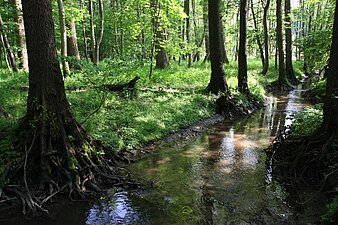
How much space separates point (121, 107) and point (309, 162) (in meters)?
6.55

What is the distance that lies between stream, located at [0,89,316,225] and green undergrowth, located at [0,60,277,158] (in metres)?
1.11

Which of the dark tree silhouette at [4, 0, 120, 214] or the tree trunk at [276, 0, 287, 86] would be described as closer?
the dark tree silhouette at [4, 0, 120, 214]

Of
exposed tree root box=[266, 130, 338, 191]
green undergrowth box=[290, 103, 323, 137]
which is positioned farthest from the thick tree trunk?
exposed tree root box=[266, 130, 338, 191]

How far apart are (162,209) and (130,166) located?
2.41m

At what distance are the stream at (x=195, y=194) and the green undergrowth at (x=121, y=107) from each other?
1.11m

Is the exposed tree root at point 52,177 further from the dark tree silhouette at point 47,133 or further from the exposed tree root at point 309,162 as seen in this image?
the exposed tree root at point 309,162

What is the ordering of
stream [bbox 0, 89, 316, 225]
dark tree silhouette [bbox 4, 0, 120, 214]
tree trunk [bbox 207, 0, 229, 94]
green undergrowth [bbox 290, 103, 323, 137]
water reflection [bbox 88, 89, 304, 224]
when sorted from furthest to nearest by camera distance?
tree trunk [bbox 207, 0, 229, 94] → green undergrowth [bbox 290, 103, 323, 137] → dark tree silhouette [bbox 4, 0, 120, 214] → water reflection [bbox 88, 89, 304, 224] → stream [bbox 0, 89, 316, 225]

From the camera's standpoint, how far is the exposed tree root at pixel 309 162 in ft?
21.5

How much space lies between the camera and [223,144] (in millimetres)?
10258

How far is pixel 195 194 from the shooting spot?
21.9 feet

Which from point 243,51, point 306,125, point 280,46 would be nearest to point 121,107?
point 306,125

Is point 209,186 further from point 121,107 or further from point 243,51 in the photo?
point 243,51

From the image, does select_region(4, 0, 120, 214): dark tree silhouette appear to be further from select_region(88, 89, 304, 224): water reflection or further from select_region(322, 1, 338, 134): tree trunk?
select_region(322, 1, 338, 134): tree trunk

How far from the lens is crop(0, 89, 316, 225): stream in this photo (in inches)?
224
